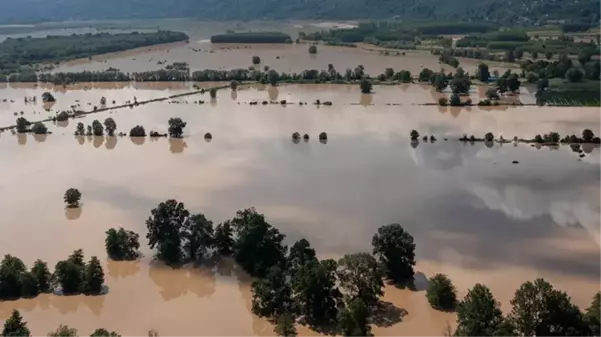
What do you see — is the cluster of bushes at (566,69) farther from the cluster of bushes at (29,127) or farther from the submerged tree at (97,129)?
the cluster of bushes at (29,127)

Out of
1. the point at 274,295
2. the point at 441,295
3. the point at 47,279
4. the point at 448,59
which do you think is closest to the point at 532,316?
the point at 441,295

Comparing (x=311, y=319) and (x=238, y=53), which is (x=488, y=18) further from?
(x=311, y=319)

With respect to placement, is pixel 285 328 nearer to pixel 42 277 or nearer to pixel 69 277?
pixel 69 277

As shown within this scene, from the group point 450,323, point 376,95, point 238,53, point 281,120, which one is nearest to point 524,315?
point 450,323

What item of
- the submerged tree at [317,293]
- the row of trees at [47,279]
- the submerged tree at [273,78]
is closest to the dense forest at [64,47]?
the submerged tree at [273,78]

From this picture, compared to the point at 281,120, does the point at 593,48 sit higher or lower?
higher
